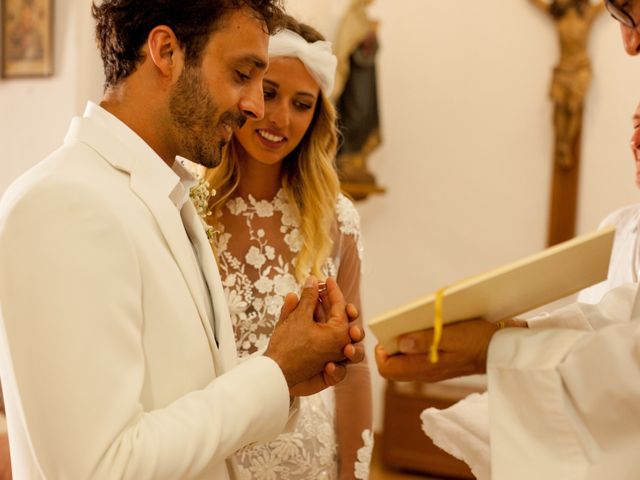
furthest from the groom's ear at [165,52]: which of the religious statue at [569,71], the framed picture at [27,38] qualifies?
the religious statue at [569,71]

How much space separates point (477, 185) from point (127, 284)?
4.98 meters

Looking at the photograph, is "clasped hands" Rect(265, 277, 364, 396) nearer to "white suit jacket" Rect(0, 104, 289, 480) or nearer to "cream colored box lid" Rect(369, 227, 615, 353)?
"white suit jacket" Rect(0, 104, 289, 480)

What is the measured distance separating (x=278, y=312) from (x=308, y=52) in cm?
82

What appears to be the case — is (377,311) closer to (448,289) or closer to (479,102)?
(479,102)

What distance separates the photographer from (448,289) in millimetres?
1229

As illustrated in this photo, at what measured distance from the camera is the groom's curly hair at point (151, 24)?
150cm

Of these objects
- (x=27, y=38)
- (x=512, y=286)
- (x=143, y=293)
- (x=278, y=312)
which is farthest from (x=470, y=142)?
(x=143, y=293)

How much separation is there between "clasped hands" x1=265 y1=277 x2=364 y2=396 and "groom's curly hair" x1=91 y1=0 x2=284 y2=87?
0.53m

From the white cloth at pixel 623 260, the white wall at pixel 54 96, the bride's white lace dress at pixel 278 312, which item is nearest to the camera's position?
the bride's white lace dress at pixel 278 312

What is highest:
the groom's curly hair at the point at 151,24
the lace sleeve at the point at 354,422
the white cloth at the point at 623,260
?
the groom's curly hair at the point at 151,24

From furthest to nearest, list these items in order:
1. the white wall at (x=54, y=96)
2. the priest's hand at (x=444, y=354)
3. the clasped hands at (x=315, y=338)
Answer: the white wall at (x=54, y=96) → the clasped hands at (x=315, y=338) → the priest's hand at (x=444, y=354)

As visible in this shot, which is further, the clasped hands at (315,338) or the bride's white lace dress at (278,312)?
the bride's white lace dress at (278,312)

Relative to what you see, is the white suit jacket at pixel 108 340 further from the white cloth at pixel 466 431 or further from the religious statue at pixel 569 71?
the religious statue at pixel 569 71

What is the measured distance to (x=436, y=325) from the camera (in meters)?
1.29
